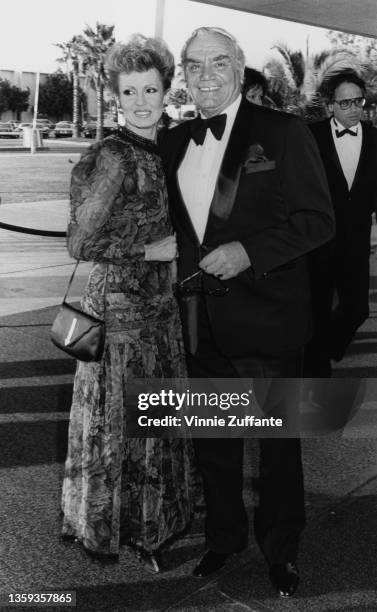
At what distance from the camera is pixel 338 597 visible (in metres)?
2.58

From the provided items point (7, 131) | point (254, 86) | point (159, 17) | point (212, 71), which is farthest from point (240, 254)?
point (7, 131)

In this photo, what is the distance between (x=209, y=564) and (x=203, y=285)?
40.6 inches

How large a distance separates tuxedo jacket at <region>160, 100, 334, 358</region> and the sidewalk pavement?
2.80 feet

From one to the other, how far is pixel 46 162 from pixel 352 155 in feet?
97.7

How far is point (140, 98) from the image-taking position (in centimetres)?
252

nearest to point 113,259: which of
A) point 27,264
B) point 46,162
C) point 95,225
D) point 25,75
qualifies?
point 95,225

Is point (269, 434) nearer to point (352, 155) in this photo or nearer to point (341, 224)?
point (341, 224)

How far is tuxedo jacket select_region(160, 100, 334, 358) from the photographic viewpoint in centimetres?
234

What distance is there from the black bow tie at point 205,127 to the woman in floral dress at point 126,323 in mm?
151

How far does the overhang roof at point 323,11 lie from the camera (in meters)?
9.55

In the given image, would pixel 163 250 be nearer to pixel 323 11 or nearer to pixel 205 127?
pixel 205 127

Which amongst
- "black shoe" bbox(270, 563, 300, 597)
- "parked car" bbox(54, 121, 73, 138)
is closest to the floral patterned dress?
"black shoe" bbox(270, 563, 300, 597)

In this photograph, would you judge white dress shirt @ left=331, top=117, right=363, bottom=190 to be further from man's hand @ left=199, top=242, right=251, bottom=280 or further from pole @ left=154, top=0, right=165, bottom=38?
pole @ left=154, top=0, right=165, bottom=38

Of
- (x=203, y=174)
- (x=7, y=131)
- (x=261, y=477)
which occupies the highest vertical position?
(x=203, y=174)
